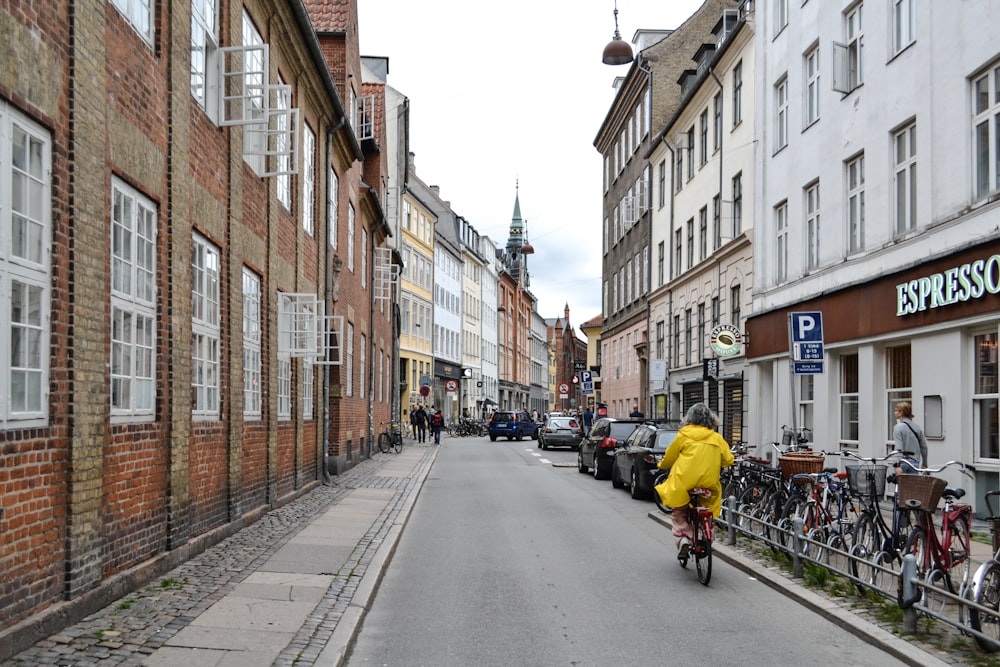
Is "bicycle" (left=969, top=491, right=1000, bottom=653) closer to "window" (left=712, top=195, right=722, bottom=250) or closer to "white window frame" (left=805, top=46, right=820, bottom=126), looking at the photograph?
"white window frame" (left=805, top=46, right=820, bottom=126)

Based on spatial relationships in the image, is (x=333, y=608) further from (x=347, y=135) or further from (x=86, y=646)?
(x=347, y=135)

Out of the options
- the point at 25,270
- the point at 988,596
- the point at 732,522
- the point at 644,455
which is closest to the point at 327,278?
the point at 644,455

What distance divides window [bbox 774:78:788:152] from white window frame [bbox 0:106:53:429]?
63.5ft

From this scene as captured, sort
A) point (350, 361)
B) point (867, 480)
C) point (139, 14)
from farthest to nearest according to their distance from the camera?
point (350, 361)
point (139, 14)
point (867, 480)

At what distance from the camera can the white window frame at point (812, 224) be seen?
68.0ft

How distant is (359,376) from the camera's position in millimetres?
26391

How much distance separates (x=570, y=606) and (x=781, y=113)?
18.0 metres

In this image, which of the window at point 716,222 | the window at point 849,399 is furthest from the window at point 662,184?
the window at point 849,399

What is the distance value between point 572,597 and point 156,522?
148 inches

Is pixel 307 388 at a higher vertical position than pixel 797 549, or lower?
higher

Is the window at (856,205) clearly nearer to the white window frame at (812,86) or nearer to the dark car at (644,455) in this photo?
the white window frame at (812,86)

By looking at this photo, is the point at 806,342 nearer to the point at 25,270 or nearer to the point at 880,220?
the point at 880,220

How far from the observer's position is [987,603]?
6543 mm

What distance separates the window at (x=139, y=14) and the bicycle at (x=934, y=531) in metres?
7.31
